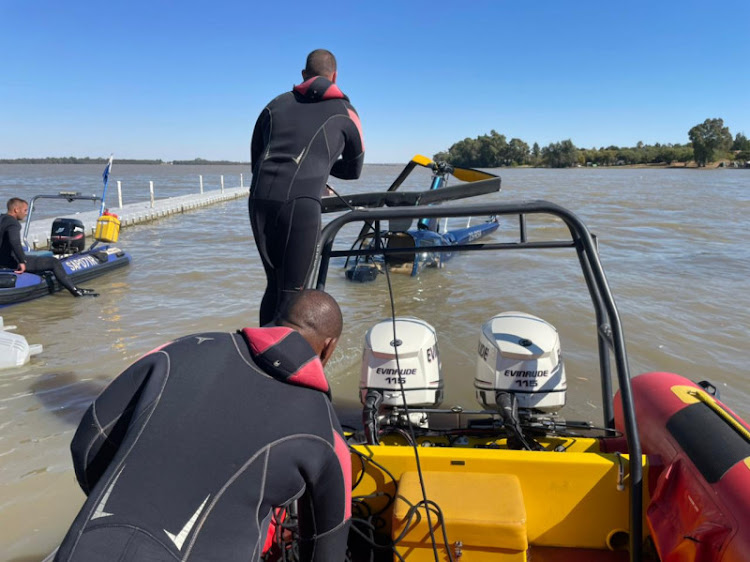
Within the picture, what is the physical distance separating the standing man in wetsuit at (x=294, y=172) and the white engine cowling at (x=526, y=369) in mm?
1038

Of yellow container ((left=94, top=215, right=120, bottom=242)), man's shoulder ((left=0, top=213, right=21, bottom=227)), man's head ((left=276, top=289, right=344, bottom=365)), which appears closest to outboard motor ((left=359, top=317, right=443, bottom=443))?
man's head ((left=276, top=289, right=344, bottom=365))

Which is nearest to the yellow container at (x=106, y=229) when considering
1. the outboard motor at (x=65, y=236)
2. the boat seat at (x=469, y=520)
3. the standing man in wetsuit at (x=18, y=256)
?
the outboard motor at (x=65, y=236)

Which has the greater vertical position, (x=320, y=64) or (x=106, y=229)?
(x=320, y=64)

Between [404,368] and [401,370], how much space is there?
0.06 feet

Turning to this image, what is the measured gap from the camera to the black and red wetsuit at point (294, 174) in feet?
9.44

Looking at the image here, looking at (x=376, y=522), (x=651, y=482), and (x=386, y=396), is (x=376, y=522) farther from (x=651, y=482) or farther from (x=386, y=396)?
(x=651, y=482)

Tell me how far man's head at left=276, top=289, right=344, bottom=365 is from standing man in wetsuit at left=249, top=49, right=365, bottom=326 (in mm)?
1322


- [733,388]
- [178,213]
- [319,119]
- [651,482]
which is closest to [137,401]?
[651,482]

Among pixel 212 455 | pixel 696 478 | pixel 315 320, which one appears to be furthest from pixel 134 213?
pixel 696 478

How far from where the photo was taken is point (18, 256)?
7.59 metres

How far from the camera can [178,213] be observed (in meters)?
22.0

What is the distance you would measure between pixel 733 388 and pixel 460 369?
100 inches

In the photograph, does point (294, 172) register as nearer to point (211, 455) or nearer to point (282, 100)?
point (282, 100)

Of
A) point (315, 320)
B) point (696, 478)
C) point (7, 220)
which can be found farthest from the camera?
point (7, 220)
